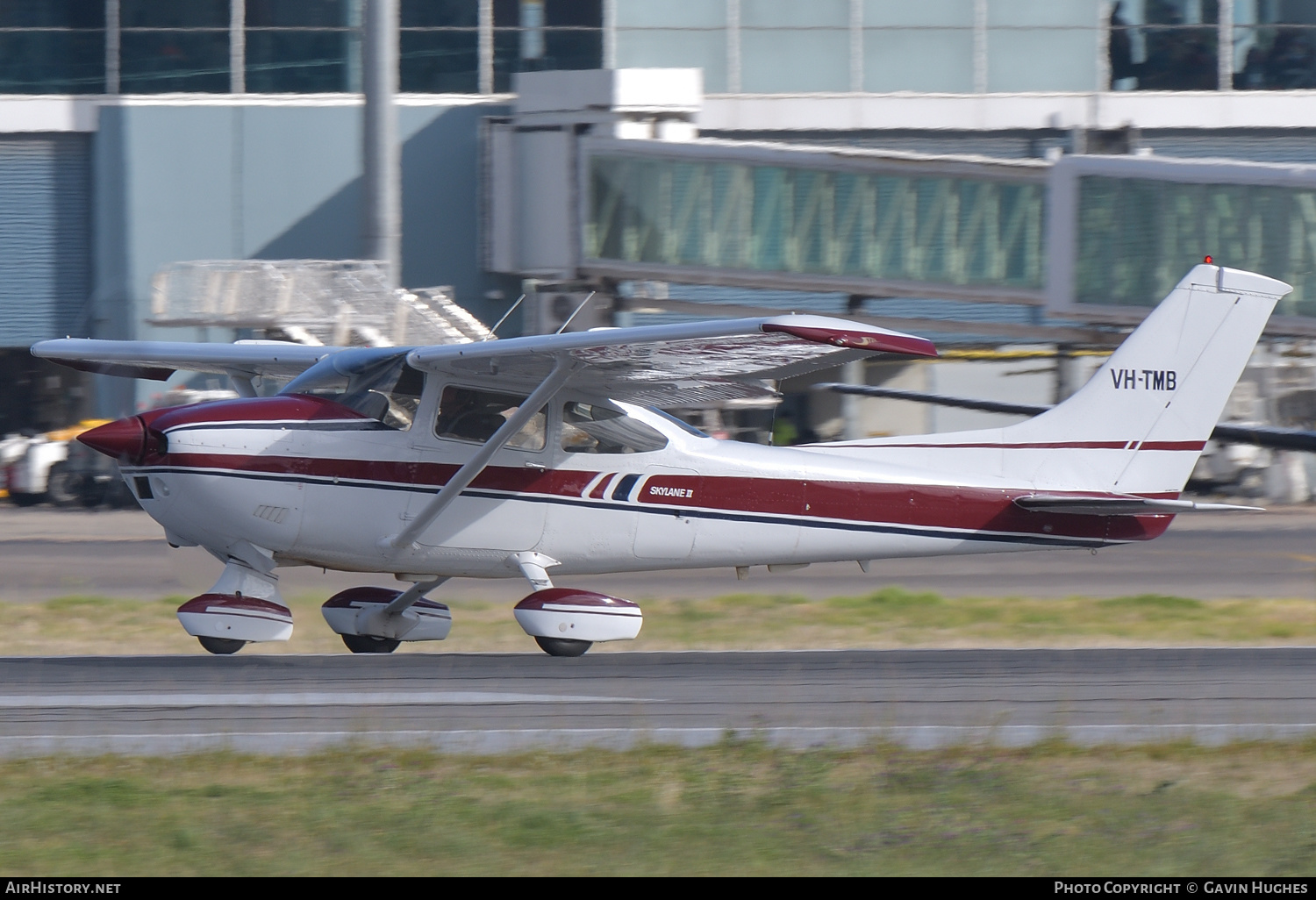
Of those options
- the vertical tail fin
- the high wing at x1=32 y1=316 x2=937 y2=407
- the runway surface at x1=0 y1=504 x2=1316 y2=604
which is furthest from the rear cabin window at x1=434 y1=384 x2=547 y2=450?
the vertical tail fin

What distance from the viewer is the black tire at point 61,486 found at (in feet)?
83.2

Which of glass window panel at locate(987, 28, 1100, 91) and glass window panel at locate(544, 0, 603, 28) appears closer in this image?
glass window panel at locate(544, 0, 603, 28)

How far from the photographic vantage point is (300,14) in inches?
1130

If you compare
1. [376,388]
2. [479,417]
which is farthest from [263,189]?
[479,417]

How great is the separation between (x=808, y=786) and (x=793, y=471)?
4.82 meters

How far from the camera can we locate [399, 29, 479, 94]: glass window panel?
94.7 feet

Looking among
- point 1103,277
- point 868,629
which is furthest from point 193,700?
point 1103,277

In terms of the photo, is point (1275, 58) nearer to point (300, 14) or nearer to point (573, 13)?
point (573, 13)

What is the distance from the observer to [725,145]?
24.2 m

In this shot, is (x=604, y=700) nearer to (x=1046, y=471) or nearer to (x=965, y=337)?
(x=1046, y=471)

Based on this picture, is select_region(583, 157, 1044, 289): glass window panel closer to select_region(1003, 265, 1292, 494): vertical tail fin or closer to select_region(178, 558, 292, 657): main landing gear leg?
select_region(1003, 265, 1292, 494): vertical tail fin

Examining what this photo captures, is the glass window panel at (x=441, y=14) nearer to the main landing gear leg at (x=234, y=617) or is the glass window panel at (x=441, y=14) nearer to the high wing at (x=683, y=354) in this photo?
the high wing at (x=683, y=354)

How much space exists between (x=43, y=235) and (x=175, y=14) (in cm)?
500

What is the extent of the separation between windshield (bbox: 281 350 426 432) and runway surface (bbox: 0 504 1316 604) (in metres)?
3.60
